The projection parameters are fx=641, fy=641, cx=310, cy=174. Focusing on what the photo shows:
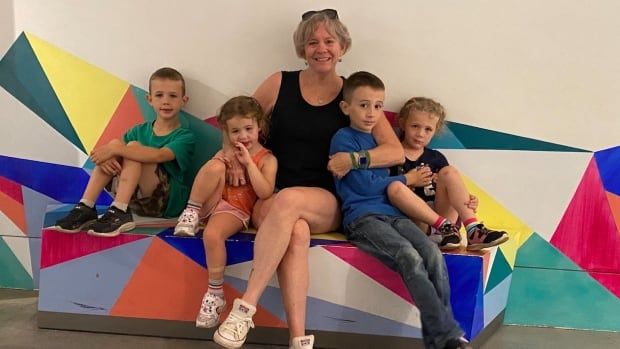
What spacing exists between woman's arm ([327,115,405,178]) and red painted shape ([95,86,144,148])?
0.93 m

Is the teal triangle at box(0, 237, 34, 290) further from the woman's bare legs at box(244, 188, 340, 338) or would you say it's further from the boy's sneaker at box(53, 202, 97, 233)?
the woman's bare legs at box(244, 188, 340, 338)

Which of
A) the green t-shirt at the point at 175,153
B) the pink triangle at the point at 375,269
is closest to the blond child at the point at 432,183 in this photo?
the pink triangle at the point at 375,269

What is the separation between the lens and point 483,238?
220cm

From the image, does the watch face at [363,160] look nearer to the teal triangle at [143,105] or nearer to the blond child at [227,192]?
the blond child at [227,192]

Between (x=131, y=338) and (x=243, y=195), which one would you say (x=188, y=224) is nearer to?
(x=243, y=195)

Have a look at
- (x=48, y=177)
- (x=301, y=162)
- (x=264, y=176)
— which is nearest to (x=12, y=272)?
(x=48, y=177)

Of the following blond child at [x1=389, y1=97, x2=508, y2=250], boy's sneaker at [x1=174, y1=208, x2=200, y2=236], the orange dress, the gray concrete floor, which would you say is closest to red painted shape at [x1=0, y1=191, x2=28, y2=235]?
the gray concrete floor

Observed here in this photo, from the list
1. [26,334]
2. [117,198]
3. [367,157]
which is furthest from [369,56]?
[26,334]

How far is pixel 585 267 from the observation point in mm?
2574

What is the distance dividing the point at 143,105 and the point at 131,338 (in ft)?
3.28

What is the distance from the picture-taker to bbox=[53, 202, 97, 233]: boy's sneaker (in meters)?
2.37

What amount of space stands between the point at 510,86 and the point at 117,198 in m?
1.60

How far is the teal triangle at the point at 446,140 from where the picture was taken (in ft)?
8.52

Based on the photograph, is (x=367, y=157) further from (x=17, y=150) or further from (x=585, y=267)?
(x=17, y=150)
